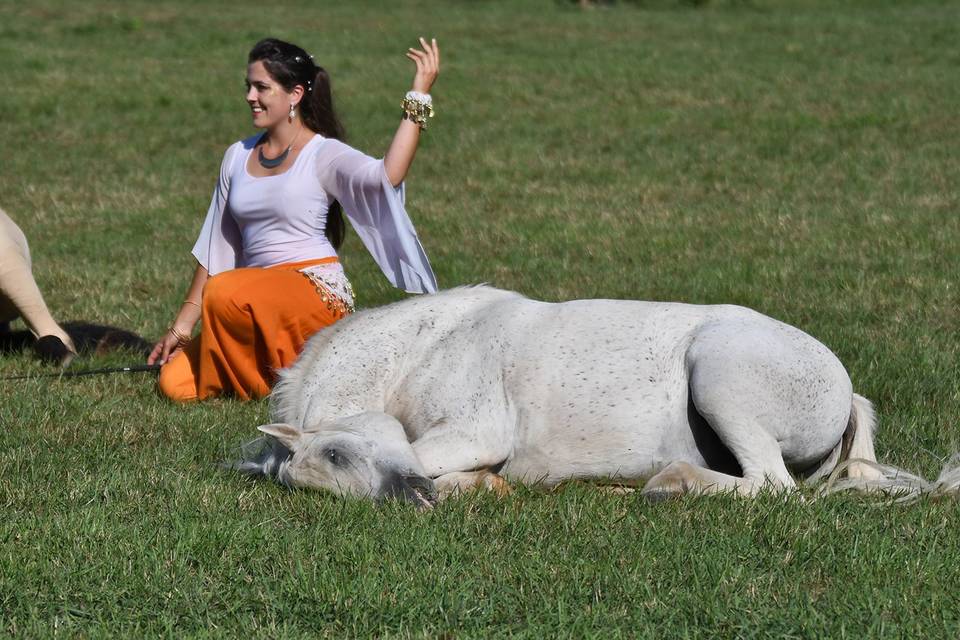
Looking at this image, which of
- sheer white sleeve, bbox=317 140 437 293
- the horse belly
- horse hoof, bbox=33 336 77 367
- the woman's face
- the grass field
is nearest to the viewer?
the grass field

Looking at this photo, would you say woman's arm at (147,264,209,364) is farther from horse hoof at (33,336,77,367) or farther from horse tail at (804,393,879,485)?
horse tail at (804,393,879,485)

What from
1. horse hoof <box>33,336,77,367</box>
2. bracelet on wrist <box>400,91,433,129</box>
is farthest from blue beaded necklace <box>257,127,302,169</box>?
horse hoof <box>33,336,77,367</box>

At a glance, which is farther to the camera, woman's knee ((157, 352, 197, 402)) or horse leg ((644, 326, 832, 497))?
woman's knee ((157, 352, 197, 402))

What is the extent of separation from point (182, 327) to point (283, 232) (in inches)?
29.4

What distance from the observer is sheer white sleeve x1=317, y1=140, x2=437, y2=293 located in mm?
6445

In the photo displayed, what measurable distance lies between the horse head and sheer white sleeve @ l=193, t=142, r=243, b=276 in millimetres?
2486

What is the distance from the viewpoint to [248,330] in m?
6.38

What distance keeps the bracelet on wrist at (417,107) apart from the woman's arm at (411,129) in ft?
0.07

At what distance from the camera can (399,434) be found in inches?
185

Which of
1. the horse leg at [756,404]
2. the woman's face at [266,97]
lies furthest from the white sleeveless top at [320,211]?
the horse leg at [756,404]

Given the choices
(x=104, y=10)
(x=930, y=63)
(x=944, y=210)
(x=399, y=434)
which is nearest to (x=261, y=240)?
(x=399, y=434)

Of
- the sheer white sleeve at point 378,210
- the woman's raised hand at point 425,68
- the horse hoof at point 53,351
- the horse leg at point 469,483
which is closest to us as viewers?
the horse leg at point 469,483

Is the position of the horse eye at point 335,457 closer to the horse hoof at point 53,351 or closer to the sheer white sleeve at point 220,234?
the sheer white sleeve at point 220,234

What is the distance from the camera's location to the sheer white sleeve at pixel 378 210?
6.45 metres
